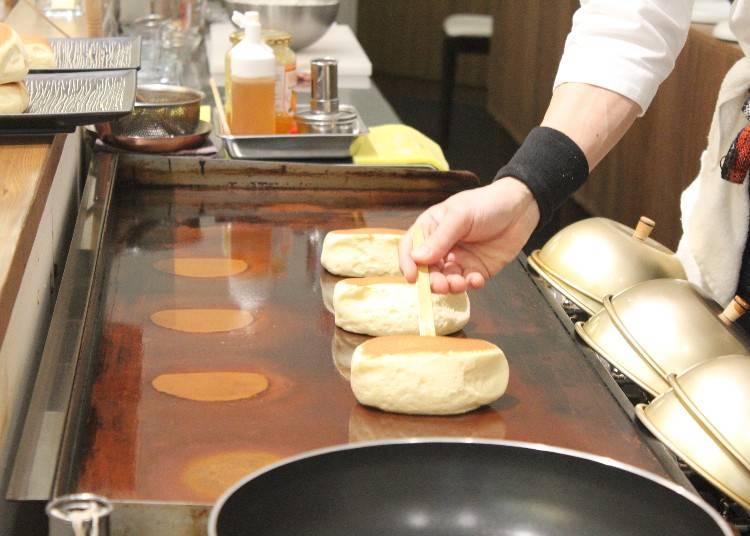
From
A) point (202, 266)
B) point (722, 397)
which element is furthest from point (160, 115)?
point (722, 397)

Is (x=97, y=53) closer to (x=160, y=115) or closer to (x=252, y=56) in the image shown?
(x=160, y=115)

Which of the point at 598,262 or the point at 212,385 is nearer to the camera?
the point at 212,385

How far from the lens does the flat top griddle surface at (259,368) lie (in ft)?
3.81

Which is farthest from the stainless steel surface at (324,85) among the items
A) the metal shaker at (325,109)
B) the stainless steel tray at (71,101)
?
the stainless steel tray at (71,101)

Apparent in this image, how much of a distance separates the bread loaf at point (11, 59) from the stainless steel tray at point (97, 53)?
0.59 meters

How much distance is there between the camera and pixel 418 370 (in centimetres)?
125

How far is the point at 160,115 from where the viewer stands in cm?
231

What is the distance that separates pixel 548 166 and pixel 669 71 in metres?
0.28

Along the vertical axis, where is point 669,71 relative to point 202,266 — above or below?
above

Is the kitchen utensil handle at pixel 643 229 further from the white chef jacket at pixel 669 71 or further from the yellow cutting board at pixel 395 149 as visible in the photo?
the yellow cutting board at pixel 395 149

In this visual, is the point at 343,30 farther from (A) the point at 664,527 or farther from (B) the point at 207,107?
(A) the point at 664,527

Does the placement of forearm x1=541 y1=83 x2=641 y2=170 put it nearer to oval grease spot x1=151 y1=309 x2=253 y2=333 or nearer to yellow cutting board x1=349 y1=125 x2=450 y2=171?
oval grease spot x1=151 y1=309 x2=253 y2=333

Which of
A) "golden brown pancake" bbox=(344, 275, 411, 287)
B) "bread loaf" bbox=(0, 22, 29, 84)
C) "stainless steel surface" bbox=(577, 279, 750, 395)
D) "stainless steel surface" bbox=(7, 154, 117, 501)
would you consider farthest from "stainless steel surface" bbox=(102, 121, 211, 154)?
"stainless steel surface" bbox=(577, 279, 750, 395)

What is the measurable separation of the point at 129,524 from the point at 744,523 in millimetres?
624
